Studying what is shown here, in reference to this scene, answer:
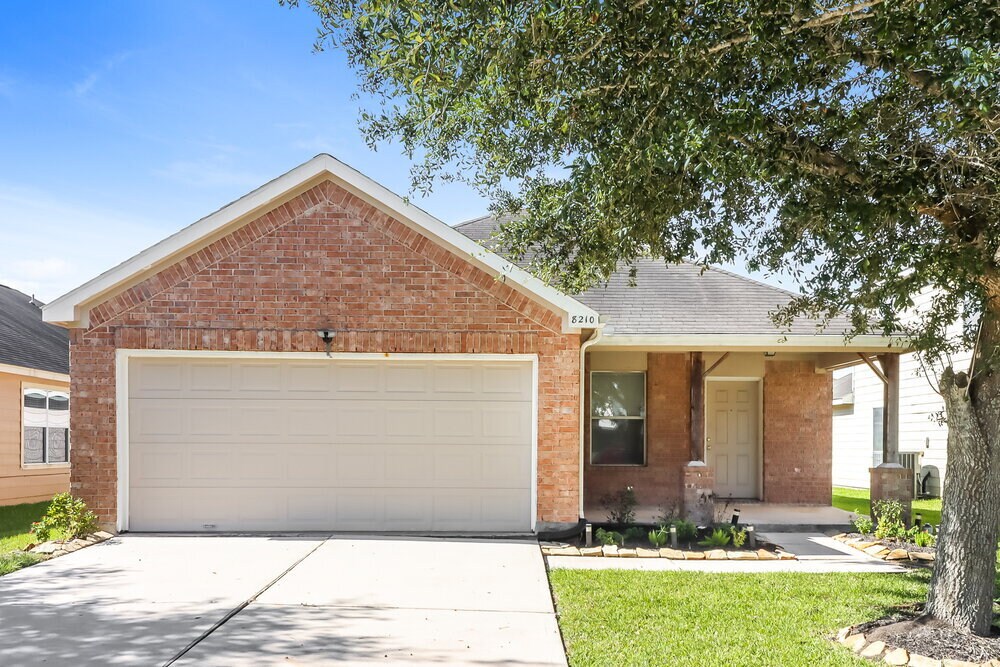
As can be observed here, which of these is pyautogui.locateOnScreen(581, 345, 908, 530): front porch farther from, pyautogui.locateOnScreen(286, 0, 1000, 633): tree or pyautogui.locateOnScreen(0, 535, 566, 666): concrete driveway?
pyautogui.locateOnScreen(286, 0, 1000, 633): tree

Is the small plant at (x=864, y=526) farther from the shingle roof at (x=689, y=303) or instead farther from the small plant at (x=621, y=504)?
the small plant at (x=621, y=504)

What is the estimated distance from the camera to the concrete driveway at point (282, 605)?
5.51m

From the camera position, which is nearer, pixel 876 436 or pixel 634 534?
pixel 634 534

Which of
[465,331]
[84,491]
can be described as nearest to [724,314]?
[465,331]

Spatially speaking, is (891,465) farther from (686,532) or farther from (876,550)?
(686,532)

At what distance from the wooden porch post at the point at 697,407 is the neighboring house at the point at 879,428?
696 cm

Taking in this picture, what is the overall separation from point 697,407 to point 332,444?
5.53 m

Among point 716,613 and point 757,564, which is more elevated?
point 716,613

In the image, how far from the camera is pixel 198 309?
10102mm

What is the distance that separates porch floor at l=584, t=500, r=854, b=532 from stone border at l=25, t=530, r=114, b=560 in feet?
22.2

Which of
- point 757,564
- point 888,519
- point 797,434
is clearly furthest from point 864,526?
point 797,434

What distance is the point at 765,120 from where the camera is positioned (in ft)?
17.9

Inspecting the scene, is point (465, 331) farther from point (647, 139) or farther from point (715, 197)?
point (647, 139)

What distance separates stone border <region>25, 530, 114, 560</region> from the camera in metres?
8.87
